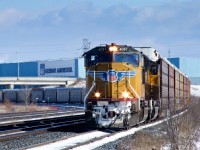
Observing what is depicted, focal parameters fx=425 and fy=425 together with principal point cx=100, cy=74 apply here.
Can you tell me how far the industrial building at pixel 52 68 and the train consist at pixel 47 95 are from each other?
133 ft

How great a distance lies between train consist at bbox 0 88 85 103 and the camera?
195ft

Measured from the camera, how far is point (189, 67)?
364ft

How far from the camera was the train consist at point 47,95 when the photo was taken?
59312mm

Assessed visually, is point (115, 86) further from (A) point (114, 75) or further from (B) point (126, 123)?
(B) point (126, 123)

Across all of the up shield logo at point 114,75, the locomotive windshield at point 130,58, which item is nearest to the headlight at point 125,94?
the up shield logo at point 114,75

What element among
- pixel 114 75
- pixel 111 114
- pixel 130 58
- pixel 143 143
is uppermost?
pixel 130 58

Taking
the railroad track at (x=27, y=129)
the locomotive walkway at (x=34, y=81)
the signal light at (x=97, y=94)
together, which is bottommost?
the railroad track at (x=27, y=129)

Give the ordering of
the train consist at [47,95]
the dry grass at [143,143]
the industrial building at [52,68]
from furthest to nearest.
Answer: the industrial building at [52,68] → the train consist at [47,95] → the dry grass at [143,143]

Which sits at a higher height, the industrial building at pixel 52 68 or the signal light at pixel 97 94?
the industrial building at pixel 52 68

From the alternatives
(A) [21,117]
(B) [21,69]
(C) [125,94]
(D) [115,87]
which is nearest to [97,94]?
(D) [115,87]

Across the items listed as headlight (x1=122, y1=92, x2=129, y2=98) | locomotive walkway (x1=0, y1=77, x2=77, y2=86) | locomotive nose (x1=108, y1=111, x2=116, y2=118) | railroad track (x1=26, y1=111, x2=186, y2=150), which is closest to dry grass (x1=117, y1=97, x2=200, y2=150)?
railroad track (x1=26, y1=111, x2=186, y2=150)

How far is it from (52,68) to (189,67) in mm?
35563

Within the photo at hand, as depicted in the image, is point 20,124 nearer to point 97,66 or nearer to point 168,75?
point 97,66

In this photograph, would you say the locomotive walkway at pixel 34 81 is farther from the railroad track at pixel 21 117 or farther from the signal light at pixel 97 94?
the signal light at pixel 97 94
